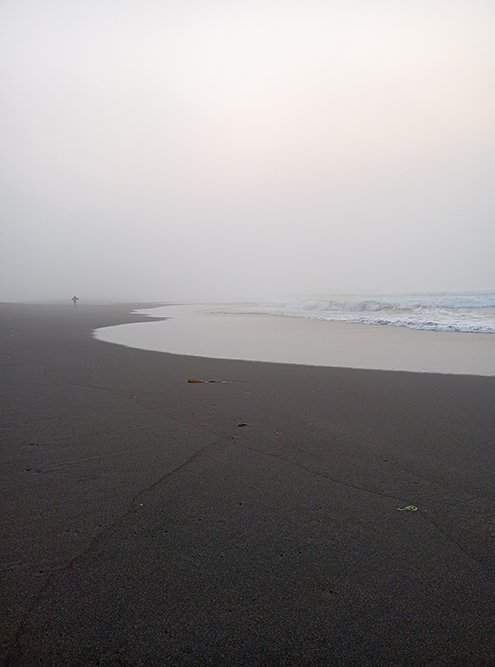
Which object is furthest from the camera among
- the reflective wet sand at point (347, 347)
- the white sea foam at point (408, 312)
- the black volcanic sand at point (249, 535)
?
the white sea foam at point (408, 312)

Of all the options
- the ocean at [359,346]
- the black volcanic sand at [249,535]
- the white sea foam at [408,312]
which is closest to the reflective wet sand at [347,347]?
the ocean at [359,346]

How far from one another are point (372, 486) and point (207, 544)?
1267 mm

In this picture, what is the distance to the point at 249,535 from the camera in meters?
2.03

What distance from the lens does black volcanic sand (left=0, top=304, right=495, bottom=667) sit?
141 cm

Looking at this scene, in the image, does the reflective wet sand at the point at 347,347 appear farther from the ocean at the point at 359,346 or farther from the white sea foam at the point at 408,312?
the white sea foam at the point at 408,312

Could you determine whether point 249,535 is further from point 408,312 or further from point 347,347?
point 408,312

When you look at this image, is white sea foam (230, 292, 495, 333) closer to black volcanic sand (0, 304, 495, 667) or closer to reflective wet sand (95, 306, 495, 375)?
reflective wet sand (95, 306, 495, 375)

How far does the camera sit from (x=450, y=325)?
1291cm

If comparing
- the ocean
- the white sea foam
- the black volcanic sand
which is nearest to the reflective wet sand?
the ocean

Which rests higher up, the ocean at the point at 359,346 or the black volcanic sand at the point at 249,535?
the ocean at the point at 359,346

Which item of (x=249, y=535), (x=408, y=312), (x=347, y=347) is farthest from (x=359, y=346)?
(x=408, y=312)

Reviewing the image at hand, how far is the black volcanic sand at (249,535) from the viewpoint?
4.62 feet

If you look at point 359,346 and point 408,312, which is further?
point 408,312

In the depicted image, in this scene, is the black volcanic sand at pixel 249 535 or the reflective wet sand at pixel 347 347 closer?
the black volcanic sand at pixel 249 535
